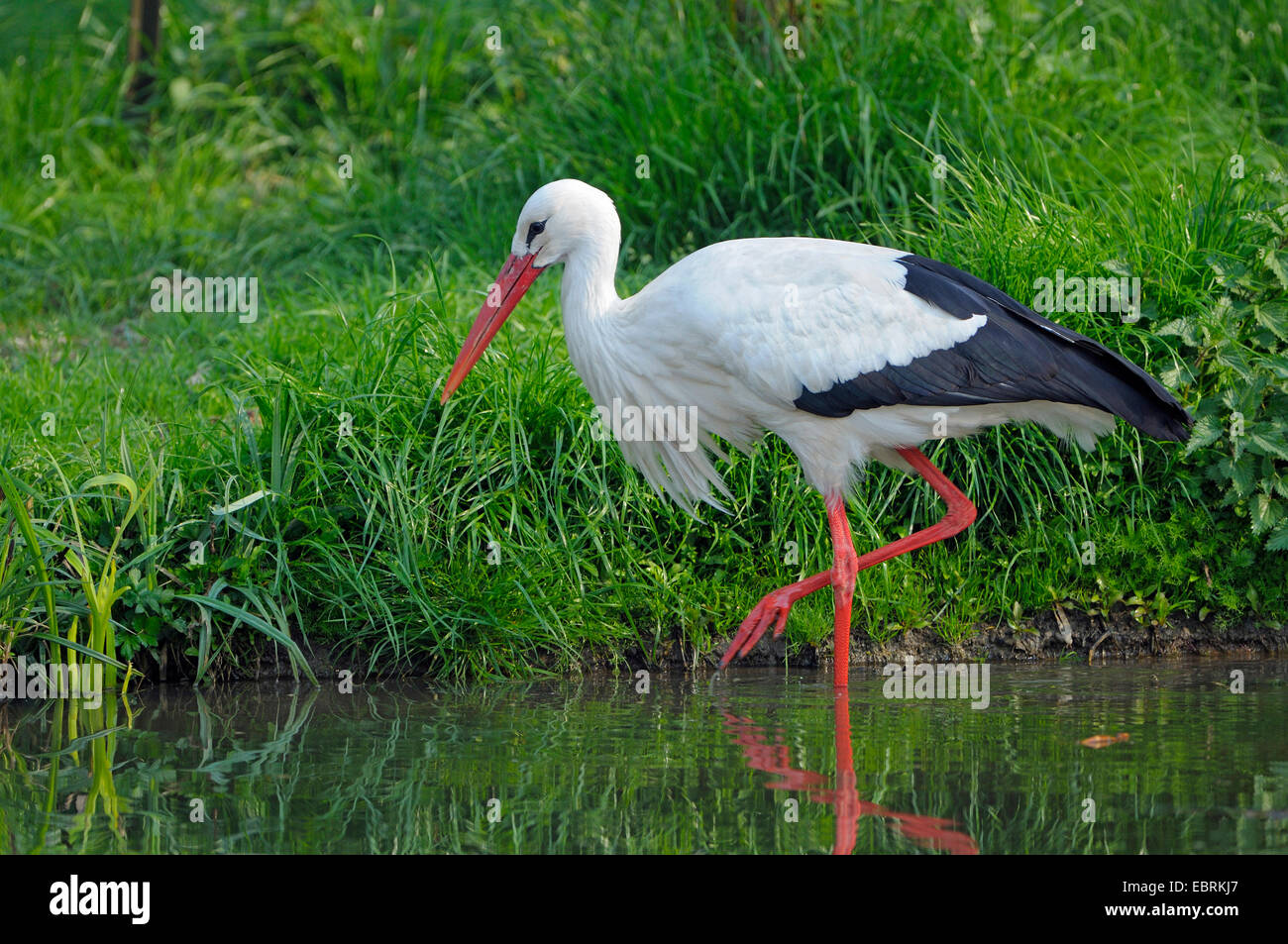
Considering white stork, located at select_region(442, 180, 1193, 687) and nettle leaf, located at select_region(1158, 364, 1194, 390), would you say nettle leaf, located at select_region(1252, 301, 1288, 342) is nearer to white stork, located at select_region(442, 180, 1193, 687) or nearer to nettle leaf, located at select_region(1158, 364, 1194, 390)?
nettle leaf, located at select_region(1158, 364, 1194, 390)

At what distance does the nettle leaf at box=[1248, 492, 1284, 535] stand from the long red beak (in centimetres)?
275

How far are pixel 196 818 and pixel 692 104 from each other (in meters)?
4.85

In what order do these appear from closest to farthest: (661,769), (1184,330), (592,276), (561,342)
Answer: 1. (661,769)
2. (592,276)
3. (1184,330)
4. (561,342)

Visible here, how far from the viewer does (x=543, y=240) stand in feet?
17.7

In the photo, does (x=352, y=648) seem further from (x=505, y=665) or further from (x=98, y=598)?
(x=98, y=598)

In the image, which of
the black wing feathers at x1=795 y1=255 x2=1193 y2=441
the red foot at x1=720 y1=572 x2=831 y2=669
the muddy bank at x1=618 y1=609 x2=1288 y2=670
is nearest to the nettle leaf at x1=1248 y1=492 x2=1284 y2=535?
the muddy bank at x1=618 y1=609 x2=1288 y2=670

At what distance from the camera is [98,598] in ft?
16.5

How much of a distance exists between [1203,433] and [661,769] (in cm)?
259

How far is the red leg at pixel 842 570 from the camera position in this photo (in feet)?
17.1

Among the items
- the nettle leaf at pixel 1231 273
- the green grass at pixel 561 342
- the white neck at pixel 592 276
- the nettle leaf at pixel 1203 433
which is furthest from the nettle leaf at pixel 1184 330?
the white neck at pixel 592 276

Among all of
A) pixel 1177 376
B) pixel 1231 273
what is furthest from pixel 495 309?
pixel 1231 273

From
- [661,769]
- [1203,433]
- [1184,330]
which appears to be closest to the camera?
[661,769]

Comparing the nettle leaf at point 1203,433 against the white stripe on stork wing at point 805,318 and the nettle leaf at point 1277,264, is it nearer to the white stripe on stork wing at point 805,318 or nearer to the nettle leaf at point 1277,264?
the nettle leaf at point 1277,264

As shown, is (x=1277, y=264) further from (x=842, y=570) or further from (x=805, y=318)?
(x=842, y=570)
